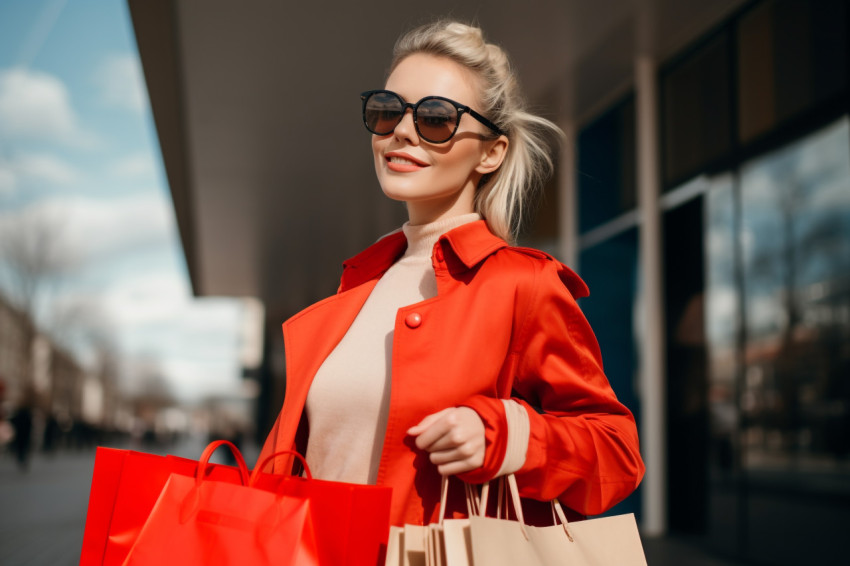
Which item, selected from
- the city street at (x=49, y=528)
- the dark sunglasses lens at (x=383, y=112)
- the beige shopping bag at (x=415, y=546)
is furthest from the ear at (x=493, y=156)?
the city street at (x=49, y=528)

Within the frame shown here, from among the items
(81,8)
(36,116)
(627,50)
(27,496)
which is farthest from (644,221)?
(36,116)

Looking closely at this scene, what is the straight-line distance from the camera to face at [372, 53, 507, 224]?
1.72 m

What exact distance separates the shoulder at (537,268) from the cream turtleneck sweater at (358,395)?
193mm

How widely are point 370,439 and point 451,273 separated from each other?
370 mm

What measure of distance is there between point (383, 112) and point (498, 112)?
264mm

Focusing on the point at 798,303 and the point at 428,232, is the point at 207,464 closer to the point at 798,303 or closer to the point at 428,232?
the point at 428,232

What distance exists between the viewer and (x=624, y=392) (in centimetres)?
865

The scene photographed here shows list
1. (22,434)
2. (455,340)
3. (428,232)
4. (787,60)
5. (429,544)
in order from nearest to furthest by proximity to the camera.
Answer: (429,544)
(455,340)
(428,232)
(787,60)
(22,434)

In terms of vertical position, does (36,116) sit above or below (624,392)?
above

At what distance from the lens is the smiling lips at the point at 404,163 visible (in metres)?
1.73

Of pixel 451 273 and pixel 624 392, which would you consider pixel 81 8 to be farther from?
pixel 451 273

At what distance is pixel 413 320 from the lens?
1522 mm

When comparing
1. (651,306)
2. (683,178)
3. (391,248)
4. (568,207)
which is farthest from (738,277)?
(391,248)

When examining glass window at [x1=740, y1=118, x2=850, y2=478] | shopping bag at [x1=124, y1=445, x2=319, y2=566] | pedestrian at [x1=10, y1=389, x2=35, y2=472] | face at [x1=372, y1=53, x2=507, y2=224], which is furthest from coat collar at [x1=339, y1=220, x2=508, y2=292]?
pedestrian at [x1=10, y1=389, x2=35, y2=472]
